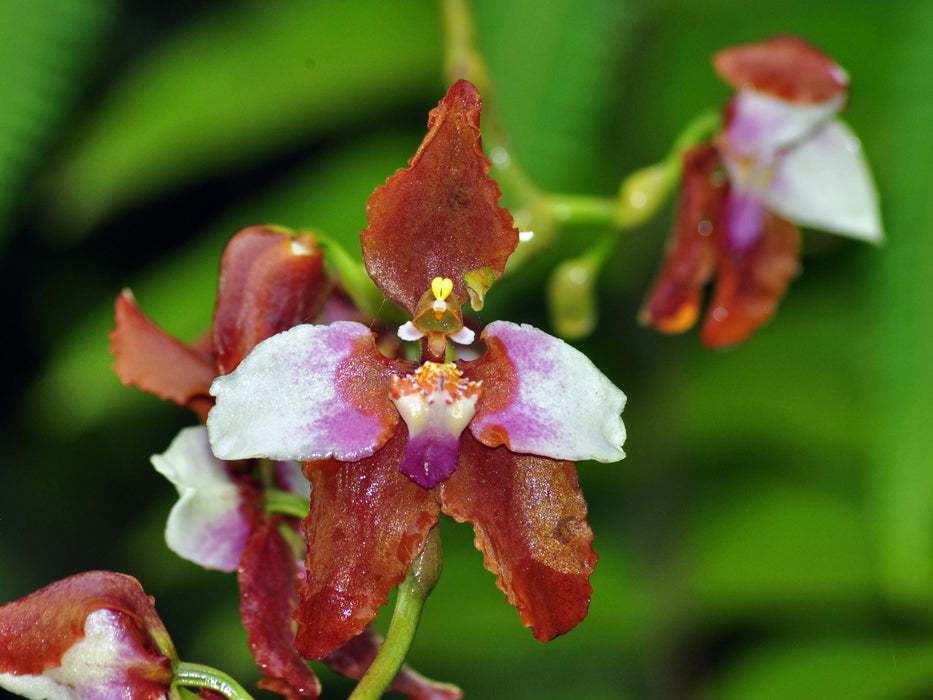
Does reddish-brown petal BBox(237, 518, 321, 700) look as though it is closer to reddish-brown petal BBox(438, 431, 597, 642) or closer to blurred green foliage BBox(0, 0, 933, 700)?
reddish-brown petal BBox(438, 431, 597, 642)

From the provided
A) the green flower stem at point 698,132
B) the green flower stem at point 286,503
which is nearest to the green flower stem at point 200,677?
the green flower stem at point 286,503

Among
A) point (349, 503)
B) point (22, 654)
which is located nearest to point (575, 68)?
point (349, 503)

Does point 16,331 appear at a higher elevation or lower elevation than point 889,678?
higher

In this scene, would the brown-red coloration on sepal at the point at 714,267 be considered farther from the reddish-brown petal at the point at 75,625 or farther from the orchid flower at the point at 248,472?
the reddish-brown petal at the point at 75,625

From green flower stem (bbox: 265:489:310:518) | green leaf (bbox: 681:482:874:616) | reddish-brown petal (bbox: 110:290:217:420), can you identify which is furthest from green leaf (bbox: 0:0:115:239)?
green leaf (bbox: 681:482:874:616)

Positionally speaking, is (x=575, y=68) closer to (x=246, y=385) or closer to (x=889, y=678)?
(x=246, y=385)

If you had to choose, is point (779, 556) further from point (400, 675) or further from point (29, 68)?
point (29, 68)

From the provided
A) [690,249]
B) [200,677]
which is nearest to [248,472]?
[200,677]
